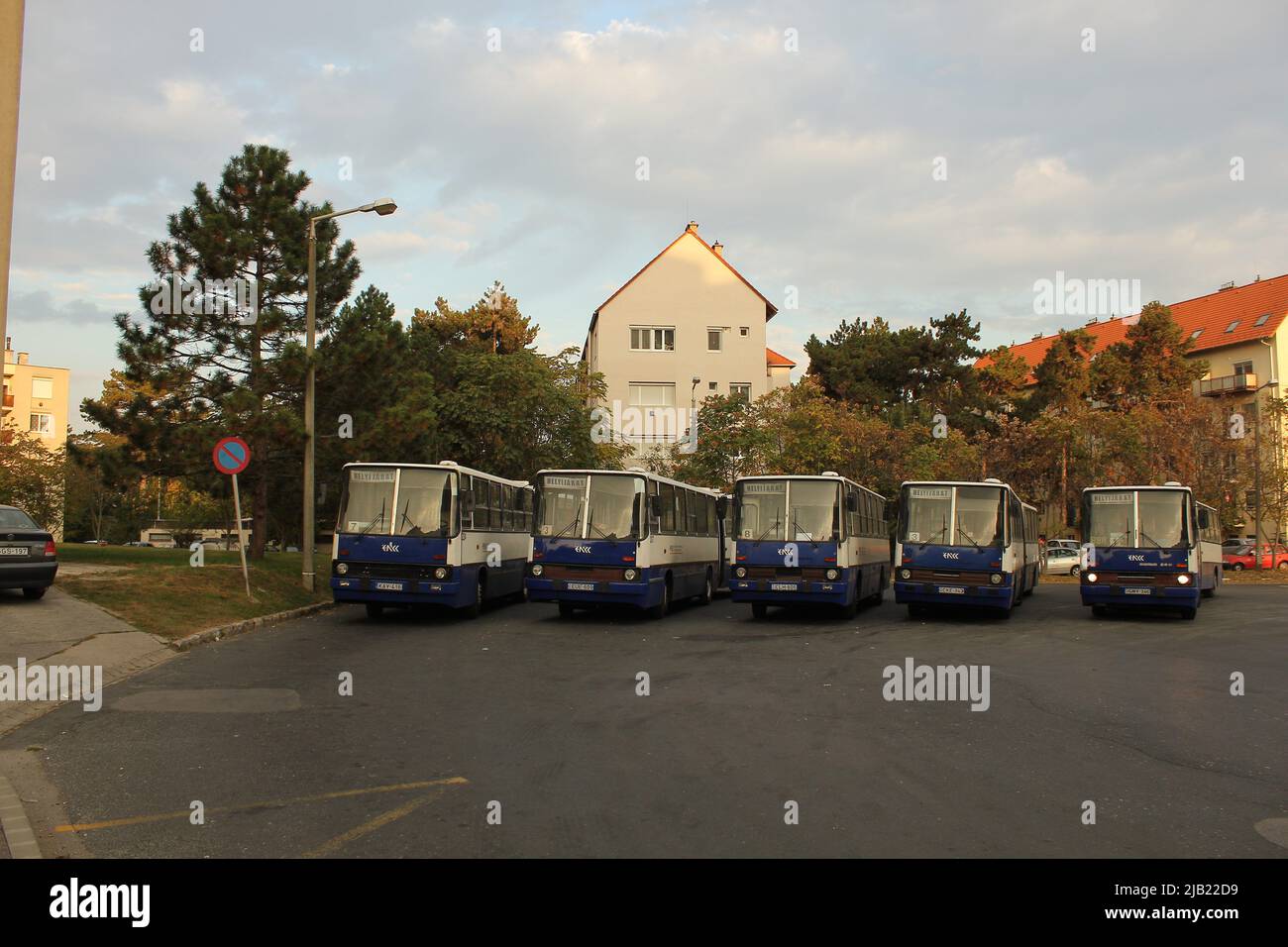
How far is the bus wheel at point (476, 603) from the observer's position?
1940 cm

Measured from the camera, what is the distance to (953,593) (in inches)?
766

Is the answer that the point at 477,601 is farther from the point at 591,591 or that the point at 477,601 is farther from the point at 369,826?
the point at 369,826

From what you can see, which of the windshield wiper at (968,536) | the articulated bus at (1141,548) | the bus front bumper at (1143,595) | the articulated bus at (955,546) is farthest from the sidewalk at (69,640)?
the articulated bus at (1141,548)

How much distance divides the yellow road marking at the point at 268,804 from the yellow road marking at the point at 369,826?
0.85ft

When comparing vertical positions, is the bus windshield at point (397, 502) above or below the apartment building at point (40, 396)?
below

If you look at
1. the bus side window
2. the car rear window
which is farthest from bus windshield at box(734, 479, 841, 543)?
the car rear window

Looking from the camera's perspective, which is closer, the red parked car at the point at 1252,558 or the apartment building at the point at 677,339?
the red parked car at the point at 1252,558

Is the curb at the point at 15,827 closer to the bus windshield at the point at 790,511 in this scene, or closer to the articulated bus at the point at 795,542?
the articulated bus at the point at 795,542

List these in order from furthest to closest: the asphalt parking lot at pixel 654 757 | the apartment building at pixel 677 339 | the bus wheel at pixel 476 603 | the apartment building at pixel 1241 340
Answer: the apartment building at pixel 1241 340 → the apartment building at pixel 677 339 → the bus wheel at pixel 476 603 → the asphalt parking lot at pixel 654 757

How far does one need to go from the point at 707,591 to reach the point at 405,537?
9277mm

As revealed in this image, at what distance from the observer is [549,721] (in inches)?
362

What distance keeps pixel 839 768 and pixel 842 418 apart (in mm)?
39017
